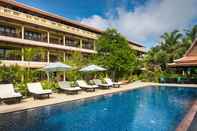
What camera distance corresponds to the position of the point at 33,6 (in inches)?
1463

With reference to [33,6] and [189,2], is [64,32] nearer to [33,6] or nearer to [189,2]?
[33,6]

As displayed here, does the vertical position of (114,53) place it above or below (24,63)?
above

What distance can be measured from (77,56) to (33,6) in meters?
15.4

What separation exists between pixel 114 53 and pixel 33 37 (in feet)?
45.4

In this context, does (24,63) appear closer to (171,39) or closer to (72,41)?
(72,41)

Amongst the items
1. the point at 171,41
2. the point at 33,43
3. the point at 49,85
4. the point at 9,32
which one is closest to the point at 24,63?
the point at 33,43

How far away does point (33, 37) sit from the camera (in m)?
32.9

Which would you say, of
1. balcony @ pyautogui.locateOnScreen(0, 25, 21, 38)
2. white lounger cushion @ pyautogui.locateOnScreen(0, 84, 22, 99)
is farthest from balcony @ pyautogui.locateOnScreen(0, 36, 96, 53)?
white lounger cushion @ pyautogui.locateOnScreen(0, 84, 22, 99)

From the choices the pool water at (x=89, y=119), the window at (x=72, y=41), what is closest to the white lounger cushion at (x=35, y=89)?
the pool water at (x=89, y=119)

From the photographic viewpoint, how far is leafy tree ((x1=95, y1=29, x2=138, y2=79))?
3003 centimetres

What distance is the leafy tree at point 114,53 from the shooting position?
98.5 ft

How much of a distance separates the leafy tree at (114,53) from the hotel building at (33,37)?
822 cm

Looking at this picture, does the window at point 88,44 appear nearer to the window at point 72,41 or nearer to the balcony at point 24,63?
the window at point 72,41

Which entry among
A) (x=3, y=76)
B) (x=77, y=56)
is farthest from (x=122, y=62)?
(x=3, y=76)
